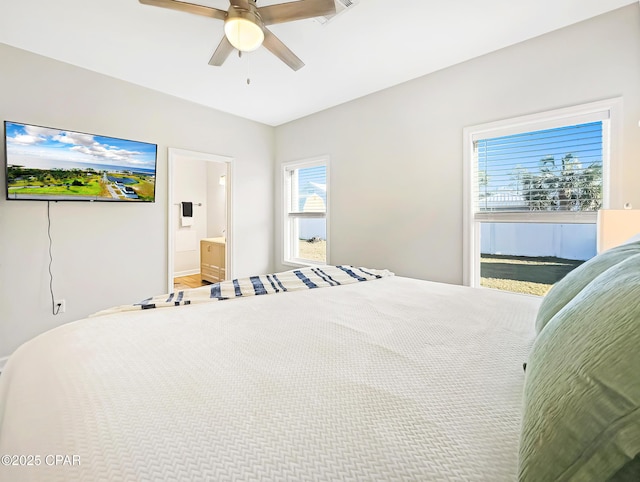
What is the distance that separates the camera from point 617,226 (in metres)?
1.56

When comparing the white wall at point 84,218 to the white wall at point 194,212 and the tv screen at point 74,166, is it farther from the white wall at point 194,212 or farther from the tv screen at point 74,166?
the white wall at point 194,212

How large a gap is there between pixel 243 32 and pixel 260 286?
155 centimetres

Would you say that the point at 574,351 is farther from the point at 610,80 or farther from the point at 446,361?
the point at 610,80

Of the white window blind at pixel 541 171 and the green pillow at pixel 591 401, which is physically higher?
the white window blind at pixel 541 171

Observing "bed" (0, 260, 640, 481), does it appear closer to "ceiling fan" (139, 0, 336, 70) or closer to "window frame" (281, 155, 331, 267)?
"ceiling fan" (139, 0, 336, 70)

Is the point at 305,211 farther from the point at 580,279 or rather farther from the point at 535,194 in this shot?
the point at 580,279

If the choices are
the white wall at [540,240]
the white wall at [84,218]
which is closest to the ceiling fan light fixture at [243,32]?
the white wall at [84,218]

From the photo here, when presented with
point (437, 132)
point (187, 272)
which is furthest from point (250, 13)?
point (187, 272)

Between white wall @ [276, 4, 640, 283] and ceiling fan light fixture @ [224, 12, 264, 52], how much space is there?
5.94ft

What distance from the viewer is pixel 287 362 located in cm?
87

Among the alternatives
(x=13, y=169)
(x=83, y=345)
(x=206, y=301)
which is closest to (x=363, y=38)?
(x=206, y=301)

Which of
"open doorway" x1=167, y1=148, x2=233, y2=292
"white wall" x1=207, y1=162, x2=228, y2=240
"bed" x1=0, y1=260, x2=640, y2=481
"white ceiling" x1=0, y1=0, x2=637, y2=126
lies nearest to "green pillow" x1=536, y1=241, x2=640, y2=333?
"bed" x1=0, y1=260, x2=640, y2=481

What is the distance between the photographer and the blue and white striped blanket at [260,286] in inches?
60.2

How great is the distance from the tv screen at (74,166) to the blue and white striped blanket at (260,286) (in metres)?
1.63
